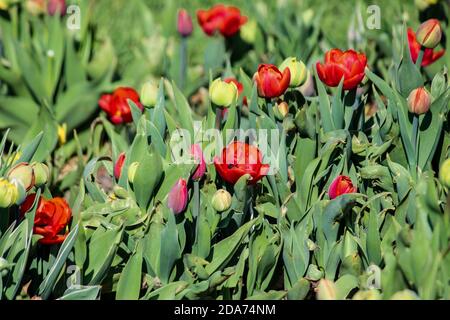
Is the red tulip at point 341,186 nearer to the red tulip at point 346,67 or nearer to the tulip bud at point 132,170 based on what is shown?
the red tulip at point 346,67

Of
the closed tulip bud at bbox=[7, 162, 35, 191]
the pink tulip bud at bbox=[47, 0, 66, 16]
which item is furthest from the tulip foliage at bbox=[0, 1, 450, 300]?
the pink tulip bud at bbox=[47, 0, 66, 16]

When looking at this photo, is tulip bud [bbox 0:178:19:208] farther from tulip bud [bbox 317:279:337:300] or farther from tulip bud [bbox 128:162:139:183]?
tulip bud [bbox 317:279:337:300]

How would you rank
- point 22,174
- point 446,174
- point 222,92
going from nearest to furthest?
point 446,174 < point 22,174 < point 222,92

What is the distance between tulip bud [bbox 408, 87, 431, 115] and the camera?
195cm

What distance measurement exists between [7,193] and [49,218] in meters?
0.21

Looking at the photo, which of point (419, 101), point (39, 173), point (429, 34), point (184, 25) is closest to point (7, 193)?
point (39, 173)

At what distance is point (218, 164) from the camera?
1.90 meters

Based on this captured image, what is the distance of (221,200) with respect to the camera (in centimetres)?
184

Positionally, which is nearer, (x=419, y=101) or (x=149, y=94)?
(x=419, y=101)

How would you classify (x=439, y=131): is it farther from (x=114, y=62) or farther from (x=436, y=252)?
(x=114, y=62)

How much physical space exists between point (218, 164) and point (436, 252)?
0.54 m

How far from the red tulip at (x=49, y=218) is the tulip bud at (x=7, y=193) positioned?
165 millimetres

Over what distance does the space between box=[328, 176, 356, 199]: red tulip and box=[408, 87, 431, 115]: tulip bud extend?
0.23 metres

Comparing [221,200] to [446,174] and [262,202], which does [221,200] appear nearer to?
[262,202]
